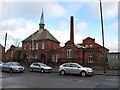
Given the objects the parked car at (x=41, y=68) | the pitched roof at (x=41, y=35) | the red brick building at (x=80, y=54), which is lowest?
the parked car at (x=41, y=68)

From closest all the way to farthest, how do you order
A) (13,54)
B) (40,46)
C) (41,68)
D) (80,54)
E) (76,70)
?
(76,70)
(41,68)
(80,54)
(40,46)
(13,54)

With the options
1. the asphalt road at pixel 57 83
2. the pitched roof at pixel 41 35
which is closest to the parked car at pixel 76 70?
the asphalt road at pixel 57 83

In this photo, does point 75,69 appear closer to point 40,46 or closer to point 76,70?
point 76,70

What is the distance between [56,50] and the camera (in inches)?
2188

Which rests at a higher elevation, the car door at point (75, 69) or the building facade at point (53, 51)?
the building facade at point (53, 51)

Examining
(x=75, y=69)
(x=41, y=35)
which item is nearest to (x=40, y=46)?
(x=41, y=35)

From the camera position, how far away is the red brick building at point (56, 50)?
49438mm

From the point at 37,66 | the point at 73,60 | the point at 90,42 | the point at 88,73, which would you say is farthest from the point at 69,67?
the point at 90,42

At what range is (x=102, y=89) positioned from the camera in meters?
14.3

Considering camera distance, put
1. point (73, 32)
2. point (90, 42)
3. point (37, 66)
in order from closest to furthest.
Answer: point (37, 66)
point (73, 32)
point (90, 42)

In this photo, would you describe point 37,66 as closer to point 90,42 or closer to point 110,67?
point 110,67

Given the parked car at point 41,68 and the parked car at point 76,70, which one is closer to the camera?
the parked car at point 76,70

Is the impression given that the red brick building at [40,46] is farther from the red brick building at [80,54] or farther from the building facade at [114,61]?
the building facade at [114,61]

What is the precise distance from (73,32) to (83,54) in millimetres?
8463
